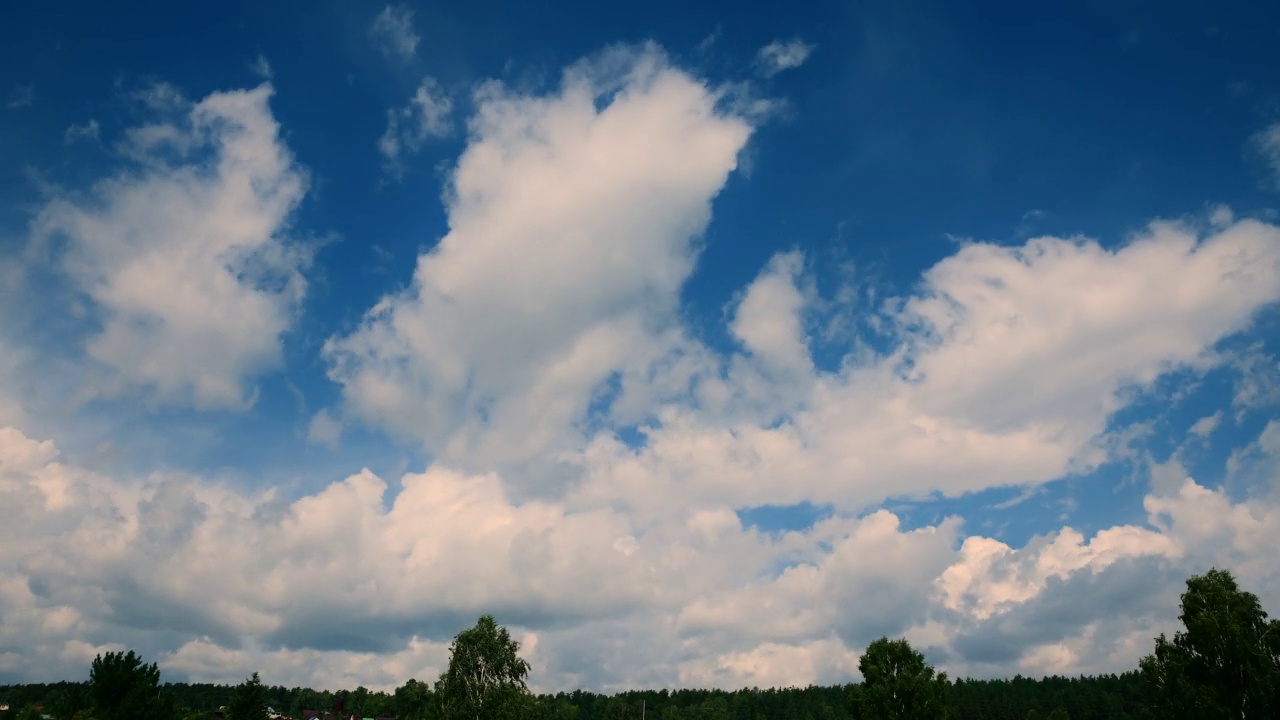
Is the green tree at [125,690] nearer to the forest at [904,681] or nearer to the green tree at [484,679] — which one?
the forest at [904,681]

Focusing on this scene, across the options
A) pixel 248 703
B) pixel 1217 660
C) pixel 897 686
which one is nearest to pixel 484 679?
pixel 248 703

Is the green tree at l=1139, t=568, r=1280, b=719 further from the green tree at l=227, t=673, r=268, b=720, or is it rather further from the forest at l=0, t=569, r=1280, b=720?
the green tree at l=227, t=673, r=268, b=720

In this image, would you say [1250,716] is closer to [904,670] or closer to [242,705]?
[904,670]

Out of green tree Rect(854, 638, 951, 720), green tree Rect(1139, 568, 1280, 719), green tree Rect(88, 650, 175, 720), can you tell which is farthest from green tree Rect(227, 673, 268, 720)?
green tree Rect(1139, 568, 1280, 719)

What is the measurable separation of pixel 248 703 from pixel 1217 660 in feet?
281

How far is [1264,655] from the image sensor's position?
5069 cm

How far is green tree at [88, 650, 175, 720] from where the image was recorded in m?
67.6

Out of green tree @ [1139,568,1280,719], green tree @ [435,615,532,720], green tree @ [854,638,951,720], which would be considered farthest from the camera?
green tree @ [435,615,532,720]

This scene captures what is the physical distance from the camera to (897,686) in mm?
60062

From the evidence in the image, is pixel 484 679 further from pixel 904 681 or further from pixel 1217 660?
pixel 1217 660

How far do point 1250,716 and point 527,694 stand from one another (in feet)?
193

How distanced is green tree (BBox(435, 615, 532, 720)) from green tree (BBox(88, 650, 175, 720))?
80.2 feet

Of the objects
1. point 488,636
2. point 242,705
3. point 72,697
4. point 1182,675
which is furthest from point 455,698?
point 1182,675

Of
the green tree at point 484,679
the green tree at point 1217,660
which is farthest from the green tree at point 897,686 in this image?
the green tree at point 484,679
